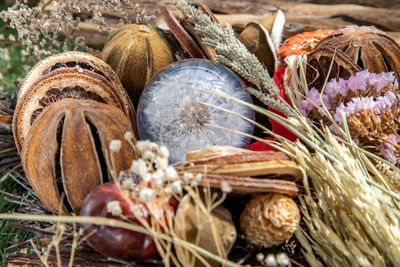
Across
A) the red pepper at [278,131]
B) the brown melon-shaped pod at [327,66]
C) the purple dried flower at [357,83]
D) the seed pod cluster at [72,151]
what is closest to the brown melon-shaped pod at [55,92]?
the seed pod cluster at [72,151]

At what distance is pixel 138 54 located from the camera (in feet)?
6.46

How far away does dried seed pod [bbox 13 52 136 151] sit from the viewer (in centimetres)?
175

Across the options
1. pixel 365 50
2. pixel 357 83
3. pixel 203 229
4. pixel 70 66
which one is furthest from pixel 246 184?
pixel 70 66

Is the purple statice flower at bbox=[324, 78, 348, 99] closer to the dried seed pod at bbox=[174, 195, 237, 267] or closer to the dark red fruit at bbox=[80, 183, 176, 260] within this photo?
the dried seed pod at bbox=[174, 195, 237, 267]

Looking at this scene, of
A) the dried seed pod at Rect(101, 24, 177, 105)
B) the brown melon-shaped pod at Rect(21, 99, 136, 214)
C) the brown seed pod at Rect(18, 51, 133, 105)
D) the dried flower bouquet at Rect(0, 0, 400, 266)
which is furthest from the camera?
the dried seed pod at Rect(101, 24, 177, 105)

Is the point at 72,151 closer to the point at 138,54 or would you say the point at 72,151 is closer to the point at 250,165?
the point at 250,165

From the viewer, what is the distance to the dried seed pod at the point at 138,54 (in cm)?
197

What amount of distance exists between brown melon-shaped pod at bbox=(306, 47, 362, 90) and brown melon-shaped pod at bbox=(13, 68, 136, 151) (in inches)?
34.3

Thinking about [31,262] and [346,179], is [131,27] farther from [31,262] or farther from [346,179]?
[346,179]

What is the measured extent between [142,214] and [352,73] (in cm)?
104

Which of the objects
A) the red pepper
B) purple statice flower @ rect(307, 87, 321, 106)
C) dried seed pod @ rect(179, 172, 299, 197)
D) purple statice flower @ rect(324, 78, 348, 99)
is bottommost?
the red pepper

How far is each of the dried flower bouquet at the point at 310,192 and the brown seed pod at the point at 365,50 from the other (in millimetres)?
137

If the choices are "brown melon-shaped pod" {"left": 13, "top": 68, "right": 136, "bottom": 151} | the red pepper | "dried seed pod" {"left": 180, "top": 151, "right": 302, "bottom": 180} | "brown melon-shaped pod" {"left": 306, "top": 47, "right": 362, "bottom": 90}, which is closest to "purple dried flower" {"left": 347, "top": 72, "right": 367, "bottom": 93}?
"brown melon-shaped pod" {"left": 306, "top": 47, "right": 362, "bottom": 90}

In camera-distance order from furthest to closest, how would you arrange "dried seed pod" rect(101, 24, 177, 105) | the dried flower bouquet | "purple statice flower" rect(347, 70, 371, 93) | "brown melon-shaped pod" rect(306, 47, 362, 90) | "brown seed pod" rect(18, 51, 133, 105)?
"dried seed pod" rect(101, 24, 177, 105) → "brown seed pod" rect(18, 51, 133, 105) → "brown melon-shaped pod" rect(306, 47, 362, 90) → "purple statice flower" rect(347, 70, 371, 93) → the dried flower bouquet
